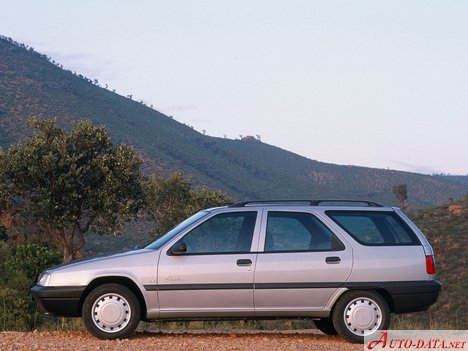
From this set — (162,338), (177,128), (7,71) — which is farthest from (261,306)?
(177,128)

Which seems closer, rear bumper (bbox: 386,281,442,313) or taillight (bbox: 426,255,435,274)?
rear bumper (bbox: 386,281,442,313)

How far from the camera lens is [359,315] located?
10867mm

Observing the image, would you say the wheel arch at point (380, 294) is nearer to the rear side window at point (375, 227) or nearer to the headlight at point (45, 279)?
the rear side window at point (375, 227)

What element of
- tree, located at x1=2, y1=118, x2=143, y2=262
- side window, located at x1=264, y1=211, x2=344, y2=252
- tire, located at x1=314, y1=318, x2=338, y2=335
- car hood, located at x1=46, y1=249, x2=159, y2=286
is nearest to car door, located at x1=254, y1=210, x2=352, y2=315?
side window, located at x1=264, y1=211, x2=344, y2=252

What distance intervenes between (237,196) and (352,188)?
26.8 m

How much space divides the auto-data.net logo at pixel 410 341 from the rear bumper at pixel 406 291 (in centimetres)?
36

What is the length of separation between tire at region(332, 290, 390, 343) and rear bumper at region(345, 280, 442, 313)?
0.12 meters

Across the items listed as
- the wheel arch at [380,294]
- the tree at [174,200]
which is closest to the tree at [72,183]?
the tree at [174,200]

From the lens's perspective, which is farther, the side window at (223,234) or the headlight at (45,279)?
the side window at (223,234)

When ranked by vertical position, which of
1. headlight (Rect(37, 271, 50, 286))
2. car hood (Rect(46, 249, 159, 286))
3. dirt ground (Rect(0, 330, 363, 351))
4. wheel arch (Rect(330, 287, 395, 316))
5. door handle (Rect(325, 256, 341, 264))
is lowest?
dirt ground (Rect(0, 330, 363, 351))

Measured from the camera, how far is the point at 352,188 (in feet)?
345

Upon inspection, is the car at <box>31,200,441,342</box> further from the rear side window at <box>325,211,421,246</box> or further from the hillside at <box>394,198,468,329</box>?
the hillside at <box>394,198,468,329</box>

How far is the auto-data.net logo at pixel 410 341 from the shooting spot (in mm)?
10433

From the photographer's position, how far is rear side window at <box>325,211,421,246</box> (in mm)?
11078
